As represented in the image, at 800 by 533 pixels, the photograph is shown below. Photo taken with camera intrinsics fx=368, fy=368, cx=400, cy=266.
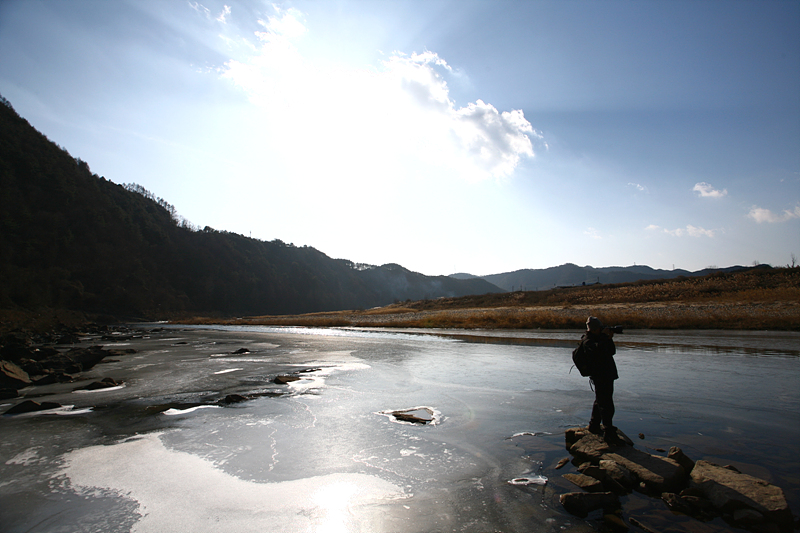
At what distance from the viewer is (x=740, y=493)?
3953 mm

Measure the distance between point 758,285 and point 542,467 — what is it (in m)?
50.9

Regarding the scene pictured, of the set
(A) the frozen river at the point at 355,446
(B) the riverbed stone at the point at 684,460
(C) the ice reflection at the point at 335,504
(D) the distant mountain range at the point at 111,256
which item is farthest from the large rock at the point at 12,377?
(D) the distant mountain range at the point at 111,256

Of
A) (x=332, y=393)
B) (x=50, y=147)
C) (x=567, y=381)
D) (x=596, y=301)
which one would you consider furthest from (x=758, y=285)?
(x=50, y=147)

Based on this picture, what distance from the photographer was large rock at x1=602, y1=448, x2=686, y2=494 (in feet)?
14.4

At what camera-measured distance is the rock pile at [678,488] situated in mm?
3672

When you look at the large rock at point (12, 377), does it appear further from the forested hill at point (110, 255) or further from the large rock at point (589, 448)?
the forested hill at point (110, 255)

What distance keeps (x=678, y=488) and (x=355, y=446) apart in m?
4.46

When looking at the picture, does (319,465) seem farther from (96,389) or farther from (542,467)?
(96,389)

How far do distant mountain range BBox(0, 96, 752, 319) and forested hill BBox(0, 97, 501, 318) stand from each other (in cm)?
25

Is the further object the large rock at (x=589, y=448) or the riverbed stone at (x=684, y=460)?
the large rock at (x=589, y=448)

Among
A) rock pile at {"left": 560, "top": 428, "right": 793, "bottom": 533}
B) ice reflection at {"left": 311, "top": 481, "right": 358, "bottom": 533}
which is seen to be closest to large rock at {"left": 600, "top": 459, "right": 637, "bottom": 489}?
rock pile at {"left": 560, "top": 428, "right": 793, "bottom": 533}

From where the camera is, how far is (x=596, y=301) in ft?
158

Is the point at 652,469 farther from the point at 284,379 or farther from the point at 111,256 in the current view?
the point at 111,256

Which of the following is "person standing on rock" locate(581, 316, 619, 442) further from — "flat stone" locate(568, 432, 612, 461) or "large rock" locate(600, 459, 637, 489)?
"large rock" locate(600, 459, 637, 489)
